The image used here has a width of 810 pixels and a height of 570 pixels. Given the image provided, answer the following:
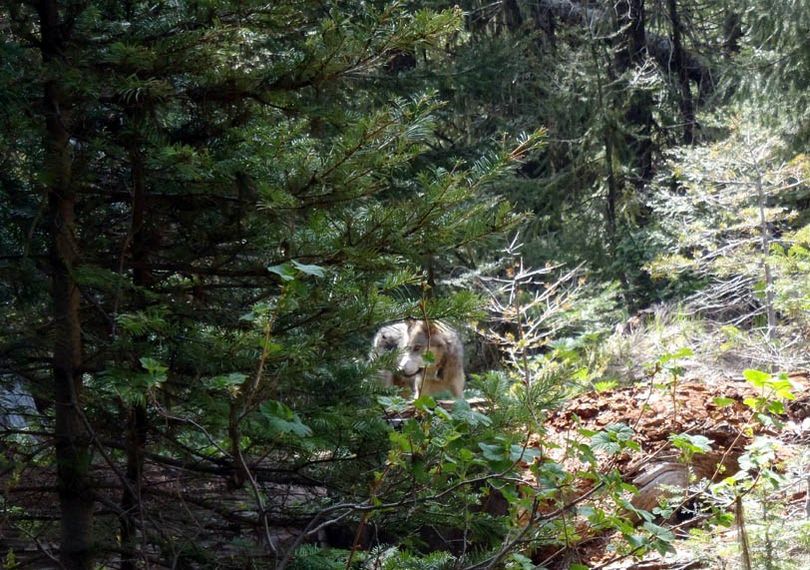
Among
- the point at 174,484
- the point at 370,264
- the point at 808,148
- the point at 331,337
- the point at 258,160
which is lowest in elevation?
the point at 808,148

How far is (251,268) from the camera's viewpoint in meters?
3.06

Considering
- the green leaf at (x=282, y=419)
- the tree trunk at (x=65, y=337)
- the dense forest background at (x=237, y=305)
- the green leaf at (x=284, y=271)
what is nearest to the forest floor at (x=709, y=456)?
the dense forest background at (x=237, y=305)

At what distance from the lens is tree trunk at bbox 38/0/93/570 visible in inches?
117

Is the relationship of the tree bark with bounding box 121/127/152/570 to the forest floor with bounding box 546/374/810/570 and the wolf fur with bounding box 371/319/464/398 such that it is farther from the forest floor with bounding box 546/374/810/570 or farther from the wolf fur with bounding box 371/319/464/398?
the wolf fur with bounding box 371/319/464/398

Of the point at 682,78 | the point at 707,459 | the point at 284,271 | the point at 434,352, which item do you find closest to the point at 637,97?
the point at 682,78

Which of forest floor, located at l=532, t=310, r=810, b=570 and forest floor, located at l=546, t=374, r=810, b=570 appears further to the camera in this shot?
forest floor, located at l=546, t=374, r=810, b=570

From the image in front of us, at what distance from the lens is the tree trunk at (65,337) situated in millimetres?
2963

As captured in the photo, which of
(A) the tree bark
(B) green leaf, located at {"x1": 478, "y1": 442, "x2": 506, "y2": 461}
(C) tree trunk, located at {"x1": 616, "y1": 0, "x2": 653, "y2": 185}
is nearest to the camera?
(B) green leaf, located at {"x1": 478, "y1": 442, "x2": 506, "y2": 461}

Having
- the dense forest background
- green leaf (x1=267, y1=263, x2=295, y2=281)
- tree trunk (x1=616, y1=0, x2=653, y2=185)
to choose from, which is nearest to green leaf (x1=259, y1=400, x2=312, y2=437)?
the dense forest background

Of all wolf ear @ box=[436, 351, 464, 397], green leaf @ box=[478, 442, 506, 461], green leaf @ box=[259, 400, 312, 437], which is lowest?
wolf ear @ box=[436, 351, 464, 397]

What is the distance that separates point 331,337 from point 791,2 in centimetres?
1134

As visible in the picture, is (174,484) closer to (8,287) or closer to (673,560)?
(8,287)

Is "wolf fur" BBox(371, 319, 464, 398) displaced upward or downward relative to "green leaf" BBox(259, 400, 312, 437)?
downward

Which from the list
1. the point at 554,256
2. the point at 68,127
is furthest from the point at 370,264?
the point at 554,256
